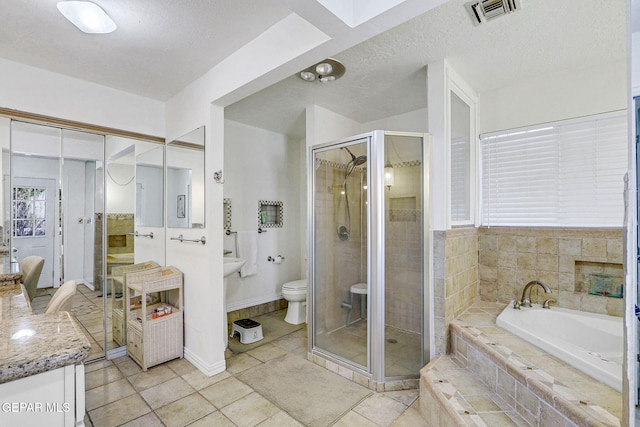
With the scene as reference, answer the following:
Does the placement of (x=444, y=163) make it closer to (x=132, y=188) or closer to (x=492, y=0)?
(x=492, y=0)

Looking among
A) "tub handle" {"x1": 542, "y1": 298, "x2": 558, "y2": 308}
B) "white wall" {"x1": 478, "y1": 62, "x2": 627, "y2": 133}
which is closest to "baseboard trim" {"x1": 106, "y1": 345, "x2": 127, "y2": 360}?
"tub handle" {"x1": 542, "y1": 298, "x2": 558, "y2": 308}

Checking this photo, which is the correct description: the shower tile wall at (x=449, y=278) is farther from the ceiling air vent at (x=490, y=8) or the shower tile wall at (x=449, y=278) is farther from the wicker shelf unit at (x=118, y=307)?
the wicker shelf unit at (x=118, y=307)

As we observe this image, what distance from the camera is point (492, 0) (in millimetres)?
1595

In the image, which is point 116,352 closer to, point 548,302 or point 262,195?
point 262,195

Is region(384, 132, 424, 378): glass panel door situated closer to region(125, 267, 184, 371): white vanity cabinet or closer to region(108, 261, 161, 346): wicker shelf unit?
region(125, 267, 184, 371): white vanity cabinet

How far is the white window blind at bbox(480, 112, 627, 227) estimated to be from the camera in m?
2.29

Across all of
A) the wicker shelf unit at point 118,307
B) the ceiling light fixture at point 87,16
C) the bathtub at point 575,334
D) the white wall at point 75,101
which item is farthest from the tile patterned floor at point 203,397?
the ceiling light fixture at point 87,16

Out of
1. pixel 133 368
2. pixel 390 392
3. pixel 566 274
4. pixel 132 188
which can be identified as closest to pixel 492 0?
pixel 566 274

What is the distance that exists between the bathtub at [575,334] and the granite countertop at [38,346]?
87.7 inches

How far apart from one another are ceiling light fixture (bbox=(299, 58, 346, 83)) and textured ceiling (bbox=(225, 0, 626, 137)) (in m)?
0.07

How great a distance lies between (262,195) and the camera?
3980mm

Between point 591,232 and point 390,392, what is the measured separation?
1.98 m

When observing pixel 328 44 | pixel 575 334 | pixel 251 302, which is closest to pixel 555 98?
pixel 575 334

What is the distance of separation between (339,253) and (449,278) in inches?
37.1
